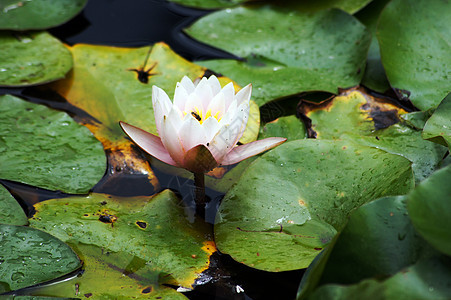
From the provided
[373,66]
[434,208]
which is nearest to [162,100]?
[434,208]

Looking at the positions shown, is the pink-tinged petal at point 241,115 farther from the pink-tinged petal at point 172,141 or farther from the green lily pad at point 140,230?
the green lily pad at point 140,230

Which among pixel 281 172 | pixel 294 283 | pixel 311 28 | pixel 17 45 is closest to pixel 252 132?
pixel 281 172

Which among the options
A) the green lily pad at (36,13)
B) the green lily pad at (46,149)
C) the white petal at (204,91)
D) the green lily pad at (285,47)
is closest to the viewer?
the white petal at (204,91)

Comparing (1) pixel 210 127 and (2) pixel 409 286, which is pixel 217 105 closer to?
(1) pixel 210 127

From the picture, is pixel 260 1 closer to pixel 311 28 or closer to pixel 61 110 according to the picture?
pixel 311 28

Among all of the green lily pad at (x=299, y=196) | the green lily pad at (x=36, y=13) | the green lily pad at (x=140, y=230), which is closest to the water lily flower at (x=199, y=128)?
the green lily pad at (x=299, y=196)

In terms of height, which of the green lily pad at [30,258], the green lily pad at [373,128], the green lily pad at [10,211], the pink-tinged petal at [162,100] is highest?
the pink-tinged petal at [162,100]

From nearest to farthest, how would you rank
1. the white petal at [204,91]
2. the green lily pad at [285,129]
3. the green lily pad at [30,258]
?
the green lily pad at [30,258] → the white petal at [204,91] → the green lily pad at [285,129]
